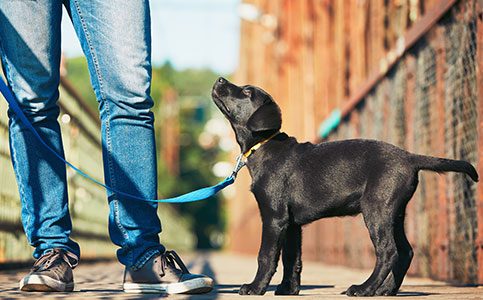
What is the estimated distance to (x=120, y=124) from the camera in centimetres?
380

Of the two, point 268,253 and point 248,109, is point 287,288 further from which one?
point 248,109

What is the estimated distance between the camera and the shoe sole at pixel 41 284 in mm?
3682

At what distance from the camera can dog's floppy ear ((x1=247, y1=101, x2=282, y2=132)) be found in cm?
380

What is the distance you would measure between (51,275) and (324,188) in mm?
1043

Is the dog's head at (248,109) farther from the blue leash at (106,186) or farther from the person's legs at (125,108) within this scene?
the person's legs at (125,108)

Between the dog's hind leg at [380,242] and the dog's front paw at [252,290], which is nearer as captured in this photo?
the dog's hind leg at [380,242]

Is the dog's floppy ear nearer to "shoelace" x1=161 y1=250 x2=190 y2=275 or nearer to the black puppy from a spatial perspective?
the black puppy

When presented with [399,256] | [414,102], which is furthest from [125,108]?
[414,102]

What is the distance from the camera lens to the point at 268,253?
3684 millimetres

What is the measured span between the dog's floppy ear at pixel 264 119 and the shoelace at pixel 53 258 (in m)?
0.85

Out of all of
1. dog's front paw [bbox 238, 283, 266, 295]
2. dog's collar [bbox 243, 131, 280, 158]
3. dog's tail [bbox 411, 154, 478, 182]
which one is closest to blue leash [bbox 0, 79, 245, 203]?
dog's collar [bbox 243, 131, 280, 158]

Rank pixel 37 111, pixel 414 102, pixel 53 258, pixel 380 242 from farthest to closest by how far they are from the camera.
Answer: pixel 414 102 < pixel 37 111 < pixel 53 258 < pixel 380 242

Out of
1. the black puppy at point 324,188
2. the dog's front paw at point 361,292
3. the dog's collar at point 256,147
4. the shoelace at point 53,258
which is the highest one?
the dog's collar at point 256,147

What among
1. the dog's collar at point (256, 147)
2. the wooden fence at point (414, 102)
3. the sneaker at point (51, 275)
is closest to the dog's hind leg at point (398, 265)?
the dog's collar at point (256, 147)
